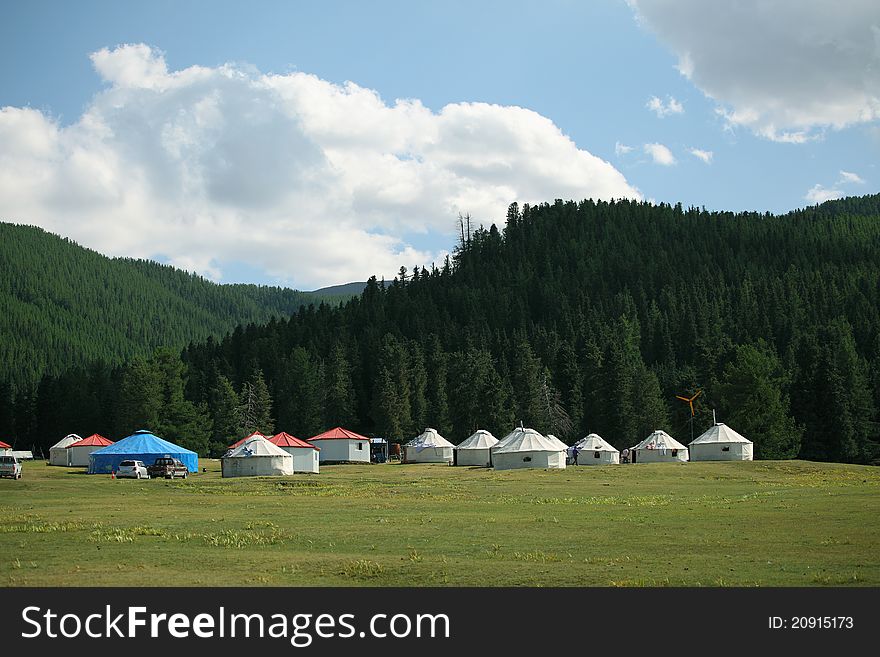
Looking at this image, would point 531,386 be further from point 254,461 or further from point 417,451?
point 254,461

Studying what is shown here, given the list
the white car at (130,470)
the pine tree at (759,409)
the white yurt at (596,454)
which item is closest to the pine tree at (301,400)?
the white yurt at (596,454)

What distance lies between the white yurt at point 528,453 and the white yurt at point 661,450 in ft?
43.4

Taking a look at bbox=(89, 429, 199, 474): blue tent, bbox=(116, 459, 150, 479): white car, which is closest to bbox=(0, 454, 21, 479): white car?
bbox=(116, 459, 150, 479): white car

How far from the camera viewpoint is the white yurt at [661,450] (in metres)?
95.1

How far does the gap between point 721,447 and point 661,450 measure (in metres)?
5.97

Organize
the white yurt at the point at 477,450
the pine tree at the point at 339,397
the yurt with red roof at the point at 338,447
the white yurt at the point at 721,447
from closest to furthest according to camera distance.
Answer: the white yurt at the point at 721,447 < the white yurt at the point at 477,450 < the yurt with red roof at the point at 338,447 < the pine tree at the point at 339,397

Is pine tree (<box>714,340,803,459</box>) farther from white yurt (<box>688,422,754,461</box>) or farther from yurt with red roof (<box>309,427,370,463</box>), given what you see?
yurt with red roof (<box>309,427,370,463</box>)

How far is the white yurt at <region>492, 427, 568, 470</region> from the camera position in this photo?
85.3m

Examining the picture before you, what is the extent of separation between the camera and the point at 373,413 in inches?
5241

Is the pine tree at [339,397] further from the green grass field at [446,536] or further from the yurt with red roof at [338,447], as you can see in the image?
the green grass field at [446,536]

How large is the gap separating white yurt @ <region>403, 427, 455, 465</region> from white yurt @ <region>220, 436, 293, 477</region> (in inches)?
1294

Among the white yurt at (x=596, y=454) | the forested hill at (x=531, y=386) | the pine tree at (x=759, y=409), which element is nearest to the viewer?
the white yurt at (x=596, y=454)

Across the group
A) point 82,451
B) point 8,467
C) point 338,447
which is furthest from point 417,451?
point 8,467
